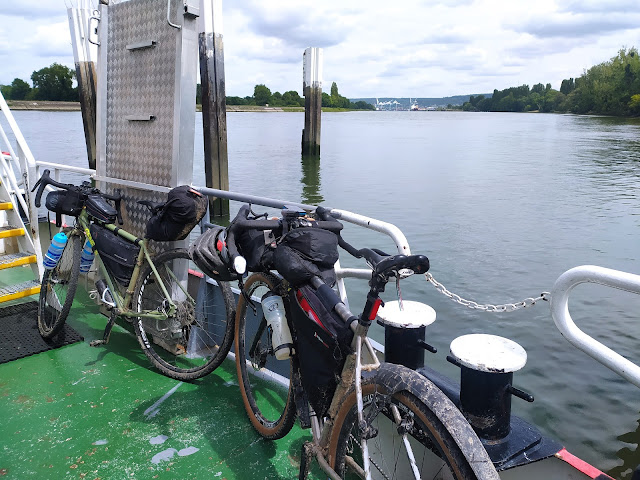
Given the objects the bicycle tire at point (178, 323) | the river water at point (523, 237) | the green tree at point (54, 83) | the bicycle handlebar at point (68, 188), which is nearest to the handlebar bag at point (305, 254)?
the bicycle tire at point (178, 323)

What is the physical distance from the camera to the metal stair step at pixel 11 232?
14.8 feet

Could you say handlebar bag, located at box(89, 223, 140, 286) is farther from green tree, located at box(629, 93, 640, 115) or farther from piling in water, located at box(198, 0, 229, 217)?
green tree, located at box(629, 93, 640, 115)

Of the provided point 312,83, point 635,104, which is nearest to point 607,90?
point 635,104

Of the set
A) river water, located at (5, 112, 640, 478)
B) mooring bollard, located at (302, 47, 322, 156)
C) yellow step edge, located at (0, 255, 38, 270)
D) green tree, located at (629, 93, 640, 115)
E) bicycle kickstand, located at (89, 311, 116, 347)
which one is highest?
green tree, located at (629, 93, 640, 115)

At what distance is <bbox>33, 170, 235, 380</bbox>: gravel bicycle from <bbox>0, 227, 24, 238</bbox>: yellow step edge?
776 mm

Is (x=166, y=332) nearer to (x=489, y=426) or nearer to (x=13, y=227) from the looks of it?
(x=13, y=227)

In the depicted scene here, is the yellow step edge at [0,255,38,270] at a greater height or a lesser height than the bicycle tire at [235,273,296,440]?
greater

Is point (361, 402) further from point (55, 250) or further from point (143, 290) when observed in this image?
point (55, 250)

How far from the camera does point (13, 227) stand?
15.4 feet

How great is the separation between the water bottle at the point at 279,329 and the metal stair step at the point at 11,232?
320 cm

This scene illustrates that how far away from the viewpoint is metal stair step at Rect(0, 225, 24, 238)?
451 cm

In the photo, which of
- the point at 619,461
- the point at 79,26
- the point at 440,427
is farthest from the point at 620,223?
the point at 79,26

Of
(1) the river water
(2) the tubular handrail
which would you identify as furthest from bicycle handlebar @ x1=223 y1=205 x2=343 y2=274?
(1) the river water

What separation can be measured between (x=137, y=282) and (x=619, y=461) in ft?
15.5
